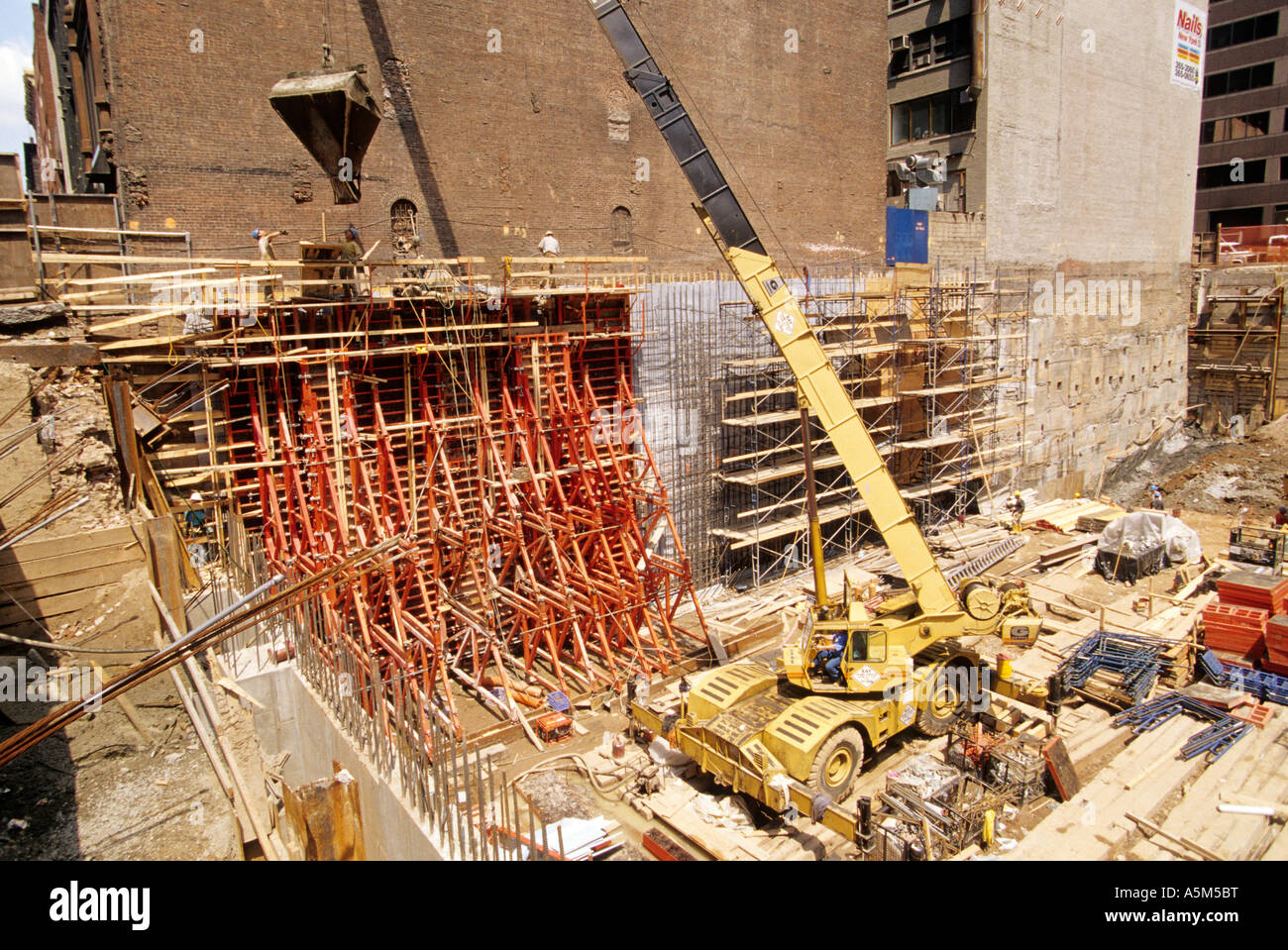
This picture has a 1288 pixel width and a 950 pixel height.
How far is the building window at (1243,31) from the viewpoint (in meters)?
43.5

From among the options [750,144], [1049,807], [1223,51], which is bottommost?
[1049,807]

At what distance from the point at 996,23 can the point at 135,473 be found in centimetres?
2686

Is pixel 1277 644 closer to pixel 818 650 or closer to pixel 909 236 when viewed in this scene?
pixel 818 650

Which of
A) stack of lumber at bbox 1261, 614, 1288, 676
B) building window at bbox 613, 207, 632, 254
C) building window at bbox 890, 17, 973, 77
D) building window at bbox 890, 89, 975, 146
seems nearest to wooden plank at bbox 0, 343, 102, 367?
building window at bbox 613, 207, 632, 254

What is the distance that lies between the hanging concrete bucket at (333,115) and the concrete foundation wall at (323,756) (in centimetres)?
708

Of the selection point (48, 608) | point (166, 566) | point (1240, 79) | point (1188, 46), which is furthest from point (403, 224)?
point (1240, 79)

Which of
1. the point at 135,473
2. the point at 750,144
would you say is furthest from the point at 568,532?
the point at 750,144

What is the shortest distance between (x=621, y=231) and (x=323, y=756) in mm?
16835

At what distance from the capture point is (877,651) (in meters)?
11.3

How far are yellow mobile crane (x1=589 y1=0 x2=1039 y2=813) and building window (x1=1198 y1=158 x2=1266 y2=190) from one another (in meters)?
42.5

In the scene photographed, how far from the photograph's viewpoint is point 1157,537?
19.5 meters

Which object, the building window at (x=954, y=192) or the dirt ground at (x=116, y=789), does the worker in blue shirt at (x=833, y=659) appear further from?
the building window at (x=954, y=192)

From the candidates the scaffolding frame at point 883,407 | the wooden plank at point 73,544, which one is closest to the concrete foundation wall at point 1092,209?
the scaffolding frame at point 883,407
